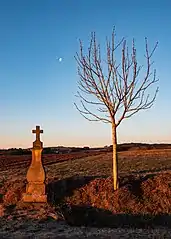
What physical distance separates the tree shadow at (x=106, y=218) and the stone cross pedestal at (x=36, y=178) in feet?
4.44

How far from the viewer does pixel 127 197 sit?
13.2m

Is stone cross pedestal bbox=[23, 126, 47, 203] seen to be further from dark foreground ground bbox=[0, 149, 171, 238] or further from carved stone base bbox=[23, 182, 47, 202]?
dark foreground ground bbox=[0, 149, 171, 238]

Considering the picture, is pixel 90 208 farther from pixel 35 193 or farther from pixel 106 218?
pixel 35 193

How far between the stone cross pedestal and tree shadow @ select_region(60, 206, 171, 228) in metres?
1.35

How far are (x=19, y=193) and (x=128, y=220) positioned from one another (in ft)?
15.1

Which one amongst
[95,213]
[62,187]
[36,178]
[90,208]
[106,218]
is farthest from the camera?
[62,187]

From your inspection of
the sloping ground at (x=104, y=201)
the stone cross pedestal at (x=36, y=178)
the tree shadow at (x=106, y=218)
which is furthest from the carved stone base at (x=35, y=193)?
the tree shadow at (x=106, y=218)

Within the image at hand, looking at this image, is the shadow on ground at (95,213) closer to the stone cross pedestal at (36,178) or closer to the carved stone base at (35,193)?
the carved stone base at (35,193)

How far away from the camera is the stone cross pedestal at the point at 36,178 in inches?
505

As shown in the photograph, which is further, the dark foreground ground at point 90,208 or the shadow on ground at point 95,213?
the shadow on ground at point 95,213

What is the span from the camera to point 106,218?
11.9 m

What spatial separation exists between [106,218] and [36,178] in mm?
2974

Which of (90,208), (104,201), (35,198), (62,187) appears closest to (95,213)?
(90,208)

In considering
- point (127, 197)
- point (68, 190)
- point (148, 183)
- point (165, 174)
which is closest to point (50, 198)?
point (68, 190)
